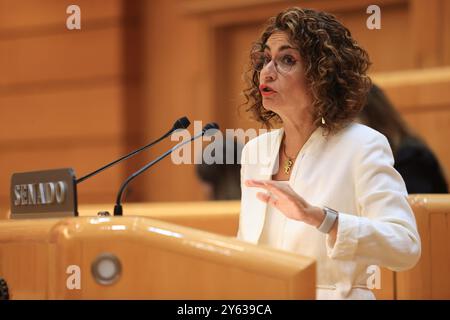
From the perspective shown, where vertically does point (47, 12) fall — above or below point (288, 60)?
above

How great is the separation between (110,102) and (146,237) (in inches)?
168

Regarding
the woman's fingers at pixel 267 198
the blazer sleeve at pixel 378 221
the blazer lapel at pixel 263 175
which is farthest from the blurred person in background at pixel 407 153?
the woman's fingers at pixel 267 198

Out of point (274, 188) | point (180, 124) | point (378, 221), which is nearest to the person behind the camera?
point (274, 188)

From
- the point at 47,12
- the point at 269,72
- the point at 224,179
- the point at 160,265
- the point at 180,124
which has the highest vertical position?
the point at 47,12

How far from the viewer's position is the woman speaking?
1.61 metres

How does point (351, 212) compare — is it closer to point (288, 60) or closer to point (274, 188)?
point (274, 188)

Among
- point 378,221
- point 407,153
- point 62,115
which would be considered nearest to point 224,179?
point 407,153

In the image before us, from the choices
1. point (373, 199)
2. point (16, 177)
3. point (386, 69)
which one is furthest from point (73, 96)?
point (373, 199)

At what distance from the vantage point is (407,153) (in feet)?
10.2

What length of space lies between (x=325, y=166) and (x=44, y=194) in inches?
29.1
